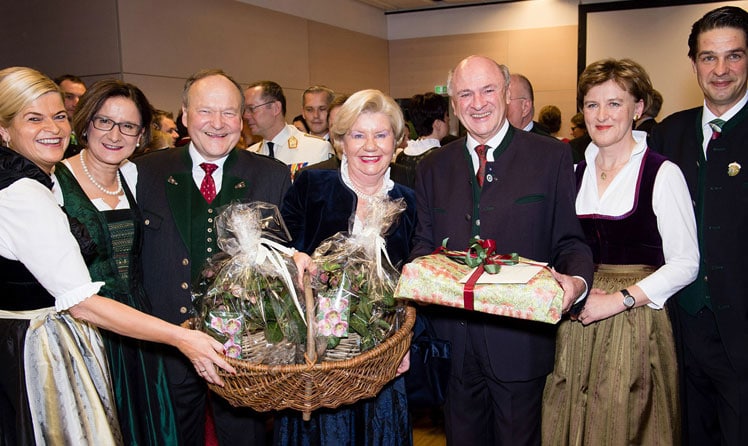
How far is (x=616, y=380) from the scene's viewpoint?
214 cm

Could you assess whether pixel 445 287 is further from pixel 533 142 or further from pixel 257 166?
pixel 257 166

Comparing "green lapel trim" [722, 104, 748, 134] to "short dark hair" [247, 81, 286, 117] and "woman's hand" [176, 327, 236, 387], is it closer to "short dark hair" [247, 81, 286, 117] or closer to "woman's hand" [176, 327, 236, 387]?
"woman's hand" [176, 327, 236, 387]

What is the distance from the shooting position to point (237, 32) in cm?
734

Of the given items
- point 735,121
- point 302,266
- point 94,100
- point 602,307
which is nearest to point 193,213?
point 94,100

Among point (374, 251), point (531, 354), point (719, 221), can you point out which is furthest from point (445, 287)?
point (719, 221)

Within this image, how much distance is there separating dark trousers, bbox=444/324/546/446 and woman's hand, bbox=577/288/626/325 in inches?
11.6

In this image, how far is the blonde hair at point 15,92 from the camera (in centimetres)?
196

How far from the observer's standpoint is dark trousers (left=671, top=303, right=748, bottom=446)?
7.37 ft

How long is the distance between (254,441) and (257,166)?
1127mm

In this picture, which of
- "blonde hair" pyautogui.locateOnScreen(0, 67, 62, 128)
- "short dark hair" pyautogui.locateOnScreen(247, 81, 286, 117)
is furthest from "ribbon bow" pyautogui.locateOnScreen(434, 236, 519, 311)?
"short dark hair" pyautogui.locateOnScreen(247, 81, 286, 117)

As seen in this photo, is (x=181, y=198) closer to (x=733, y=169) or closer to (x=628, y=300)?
(x=628, y=300)

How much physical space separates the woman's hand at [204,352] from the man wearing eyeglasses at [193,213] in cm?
54

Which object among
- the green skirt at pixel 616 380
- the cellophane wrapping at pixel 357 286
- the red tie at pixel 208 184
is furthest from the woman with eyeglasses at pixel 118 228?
the green skirt at pixel 616 380

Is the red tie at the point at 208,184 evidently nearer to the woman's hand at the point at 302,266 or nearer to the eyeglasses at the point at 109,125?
the eyeglasses at the point at 109,125
